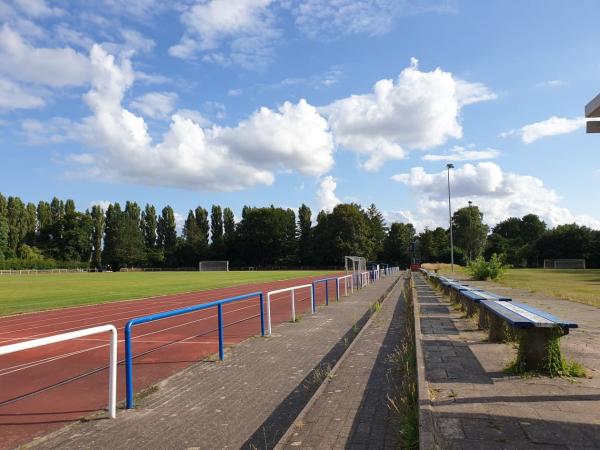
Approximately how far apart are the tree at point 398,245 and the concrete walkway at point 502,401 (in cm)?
9529

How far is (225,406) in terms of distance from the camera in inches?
213

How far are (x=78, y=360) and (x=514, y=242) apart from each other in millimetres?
114774

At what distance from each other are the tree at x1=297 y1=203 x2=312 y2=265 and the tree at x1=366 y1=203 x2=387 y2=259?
13.3 m

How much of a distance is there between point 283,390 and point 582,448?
337cm

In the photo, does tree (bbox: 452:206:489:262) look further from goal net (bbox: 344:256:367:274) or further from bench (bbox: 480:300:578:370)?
bench (bbox: 480:300:578:370)

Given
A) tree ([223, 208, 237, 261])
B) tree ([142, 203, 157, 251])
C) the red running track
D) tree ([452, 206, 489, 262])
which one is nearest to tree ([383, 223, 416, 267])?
tree ([452, 206, 489, 262])

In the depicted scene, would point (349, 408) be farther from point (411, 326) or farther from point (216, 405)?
point (411, 326)

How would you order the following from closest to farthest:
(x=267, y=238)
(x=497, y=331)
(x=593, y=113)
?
(x=593, y=113) < (x=497, y=331) < (x=267, y=238)

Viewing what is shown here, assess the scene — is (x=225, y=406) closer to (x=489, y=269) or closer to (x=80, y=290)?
(x=80, y=290)

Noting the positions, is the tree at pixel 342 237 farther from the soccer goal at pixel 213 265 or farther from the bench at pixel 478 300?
the bench at pixel 478 300

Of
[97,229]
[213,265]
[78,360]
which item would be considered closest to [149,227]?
[97,229]

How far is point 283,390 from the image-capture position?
606 cm

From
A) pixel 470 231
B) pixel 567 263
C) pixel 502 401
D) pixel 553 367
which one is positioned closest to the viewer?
pixel 502 401

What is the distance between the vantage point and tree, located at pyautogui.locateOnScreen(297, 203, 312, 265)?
340ft
